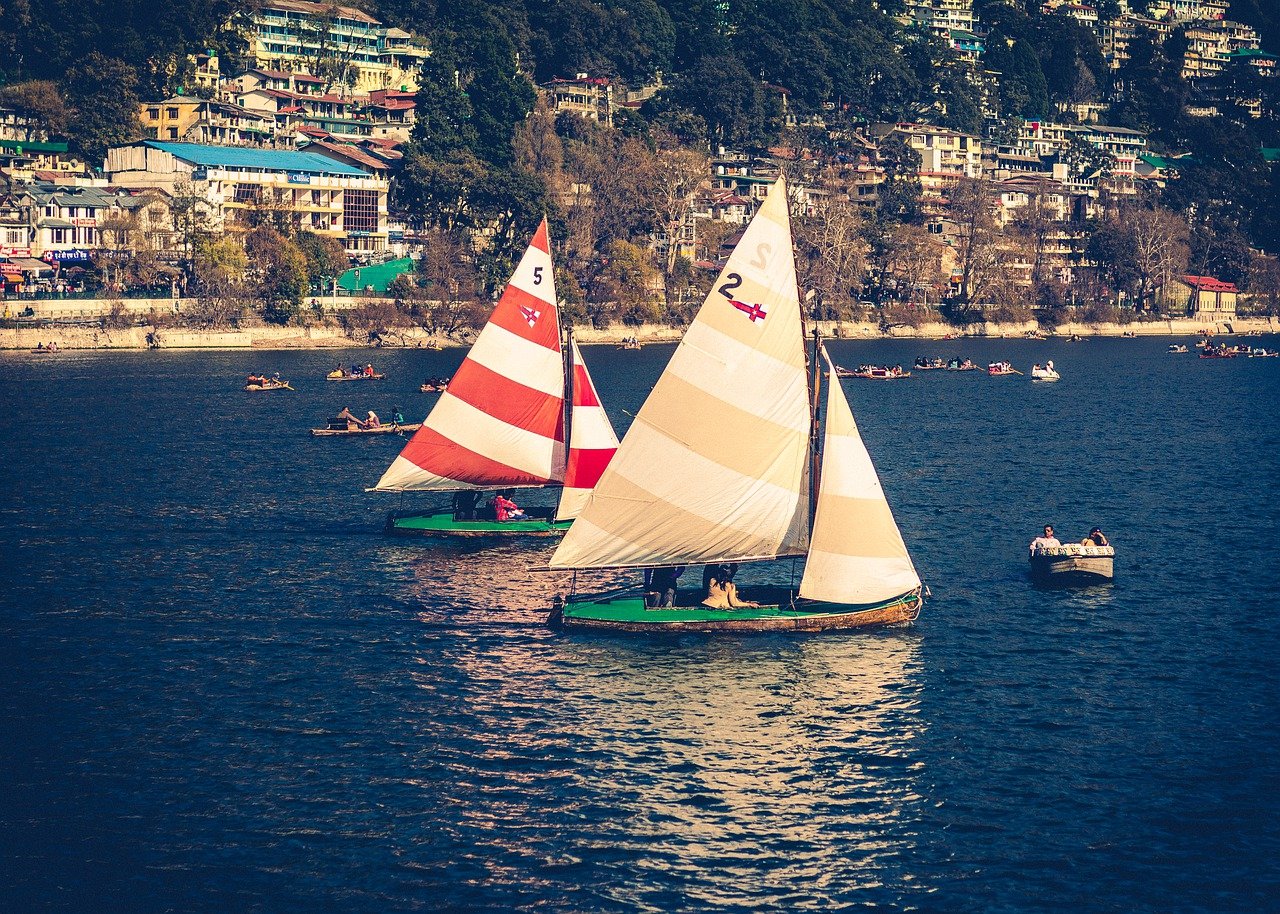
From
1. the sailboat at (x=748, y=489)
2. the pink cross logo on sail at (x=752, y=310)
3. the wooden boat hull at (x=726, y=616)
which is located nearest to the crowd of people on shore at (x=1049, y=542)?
the wooden boat hull at (x=726, y=616)

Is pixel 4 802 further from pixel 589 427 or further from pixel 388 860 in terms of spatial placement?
pixel 589 427

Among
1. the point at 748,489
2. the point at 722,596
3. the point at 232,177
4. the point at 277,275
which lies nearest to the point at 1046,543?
the point at 748,489

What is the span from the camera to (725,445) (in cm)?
5138

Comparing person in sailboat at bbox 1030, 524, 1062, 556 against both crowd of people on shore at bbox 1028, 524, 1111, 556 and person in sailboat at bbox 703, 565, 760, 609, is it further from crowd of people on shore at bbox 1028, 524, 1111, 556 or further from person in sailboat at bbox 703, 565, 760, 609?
person in sailboat at bbox 703, 565, 760, 609

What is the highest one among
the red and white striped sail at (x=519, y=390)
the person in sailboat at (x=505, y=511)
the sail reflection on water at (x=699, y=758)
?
the red and white striped sail at (x=519, y=390)

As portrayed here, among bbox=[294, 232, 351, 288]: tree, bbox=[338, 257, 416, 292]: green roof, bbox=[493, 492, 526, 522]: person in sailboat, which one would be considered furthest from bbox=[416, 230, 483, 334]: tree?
bbox=[493, 492, 526, 522]: person in sailboat

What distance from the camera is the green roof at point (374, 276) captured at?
193m

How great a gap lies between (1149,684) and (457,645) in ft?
71.4

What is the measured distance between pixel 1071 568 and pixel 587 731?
2556 centimetres

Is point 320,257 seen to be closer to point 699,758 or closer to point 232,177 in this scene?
point 232,177

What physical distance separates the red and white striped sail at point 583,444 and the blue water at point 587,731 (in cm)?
314

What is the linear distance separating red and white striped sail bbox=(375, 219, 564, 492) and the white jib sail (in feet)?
58.8

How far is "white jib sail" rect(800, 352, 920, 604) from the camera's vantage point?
2026 inches

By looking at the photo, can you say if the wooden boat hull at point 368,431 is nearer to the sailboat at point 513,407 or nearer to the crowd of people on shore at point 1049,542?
the sailboat at point 513,407
